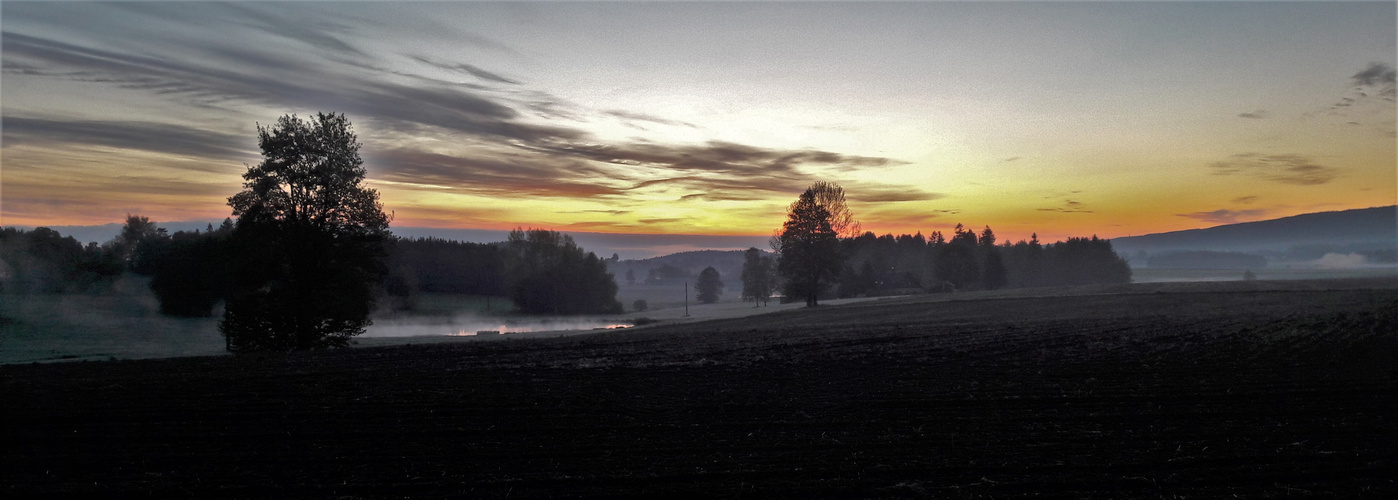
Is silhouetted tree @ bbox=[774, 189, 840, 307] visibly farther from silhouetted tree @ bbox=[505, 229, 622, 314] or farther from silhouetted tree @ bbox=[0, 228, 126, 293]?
silhouetted tree @ bbox=[0, 228, 126, 293]

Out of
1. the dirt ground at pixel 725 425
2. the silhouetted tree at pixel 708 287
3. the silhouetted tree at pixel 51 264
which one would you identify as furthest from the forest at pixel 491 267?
the silhouetted tree at pixel 708 287

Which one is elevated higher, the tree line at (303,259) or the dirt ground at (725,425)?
the tree line at (303,259)

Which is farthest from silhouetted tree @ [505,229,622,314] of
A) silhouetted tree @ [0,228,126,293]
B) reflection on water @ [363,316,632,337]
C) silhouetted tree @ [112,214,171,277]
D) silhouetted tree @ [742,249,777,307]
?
silhouetted tree @ [0,228,126,293]

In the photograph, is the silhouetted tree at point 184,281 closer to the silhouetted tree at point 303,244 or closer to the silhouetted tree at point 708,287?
the silhouetted tree at point 303,244

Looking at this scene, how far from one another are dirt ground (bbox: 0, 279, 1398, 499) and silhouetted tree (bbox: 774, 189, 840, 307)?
41.1m

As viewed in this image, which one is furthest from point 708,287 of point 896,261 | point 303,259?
point 303,259

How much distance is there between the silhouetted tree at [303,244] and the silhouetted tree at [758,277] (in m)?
97.2

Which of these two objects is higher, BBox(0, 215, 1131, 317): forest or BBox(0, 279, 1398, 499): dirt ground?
BBox(0, 215, 1131, 317): forest

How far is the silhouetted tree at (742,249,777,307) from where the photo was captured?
406ft

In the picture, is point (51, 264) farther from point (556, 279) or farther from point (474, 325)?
point (556, 279)

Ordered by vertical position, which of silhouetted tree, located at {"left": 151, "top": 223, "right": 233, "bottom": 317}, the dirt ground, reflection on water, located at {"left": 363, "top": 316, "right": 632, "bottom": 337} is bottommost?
reflection on water, located at {"left": 363, "top": 316, "right": 632, "bottom": 337}

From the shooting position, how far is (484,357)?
66.6 ft

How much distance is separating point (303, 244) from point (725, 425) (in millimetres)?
23275

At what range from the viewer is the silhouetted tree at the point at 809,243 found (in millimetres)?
60562
